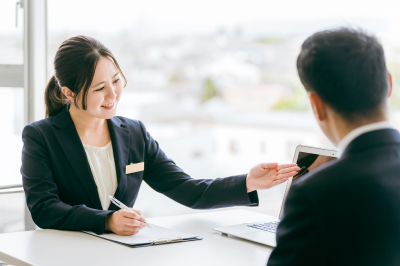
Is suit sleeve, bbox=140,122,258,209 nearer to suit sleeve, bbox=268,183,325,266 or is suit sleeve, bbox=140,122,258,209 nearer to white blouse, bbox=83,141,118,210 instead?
white blouse, bbox=83,141,118,210

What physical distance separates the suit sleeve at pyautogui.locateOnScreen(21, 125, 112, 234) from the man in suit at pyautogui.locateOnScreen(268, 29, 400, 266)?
790mm

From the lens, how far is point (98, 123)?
175cm

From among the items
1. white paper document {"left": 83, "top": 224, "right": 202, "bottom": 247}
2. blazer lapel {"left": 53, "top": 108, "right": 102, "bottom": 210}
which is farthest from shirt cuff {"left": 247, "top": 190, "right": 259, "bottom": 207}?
blazer lapel {"left": 53, "top": 108, "right": 102, "bottom": 210}

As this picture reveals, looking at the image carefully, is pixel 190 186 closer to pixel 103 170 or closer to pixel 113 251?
pixel 103 170

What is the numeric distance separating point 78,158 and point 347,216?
1.14 metres

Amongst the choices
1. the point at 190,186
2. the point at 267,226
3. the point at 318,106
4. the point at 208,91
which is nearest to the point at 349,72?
the point at 318,106

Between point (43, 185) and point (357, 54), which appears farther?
point (43, 185)

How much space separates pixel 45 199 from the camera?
1467mm

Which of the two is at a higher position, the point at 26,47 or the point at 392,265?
the point at 26,47

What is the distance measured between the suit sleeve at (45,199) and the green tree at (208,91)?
4.34 m

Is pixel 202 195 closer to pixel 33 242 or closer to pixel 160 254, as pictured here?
pixel 160 254

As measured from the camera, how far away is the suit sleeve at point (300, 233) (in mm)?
675

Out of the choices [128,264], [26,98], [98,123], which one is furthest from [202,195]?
[26,98]

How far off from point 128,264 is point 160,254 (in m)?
0.11
